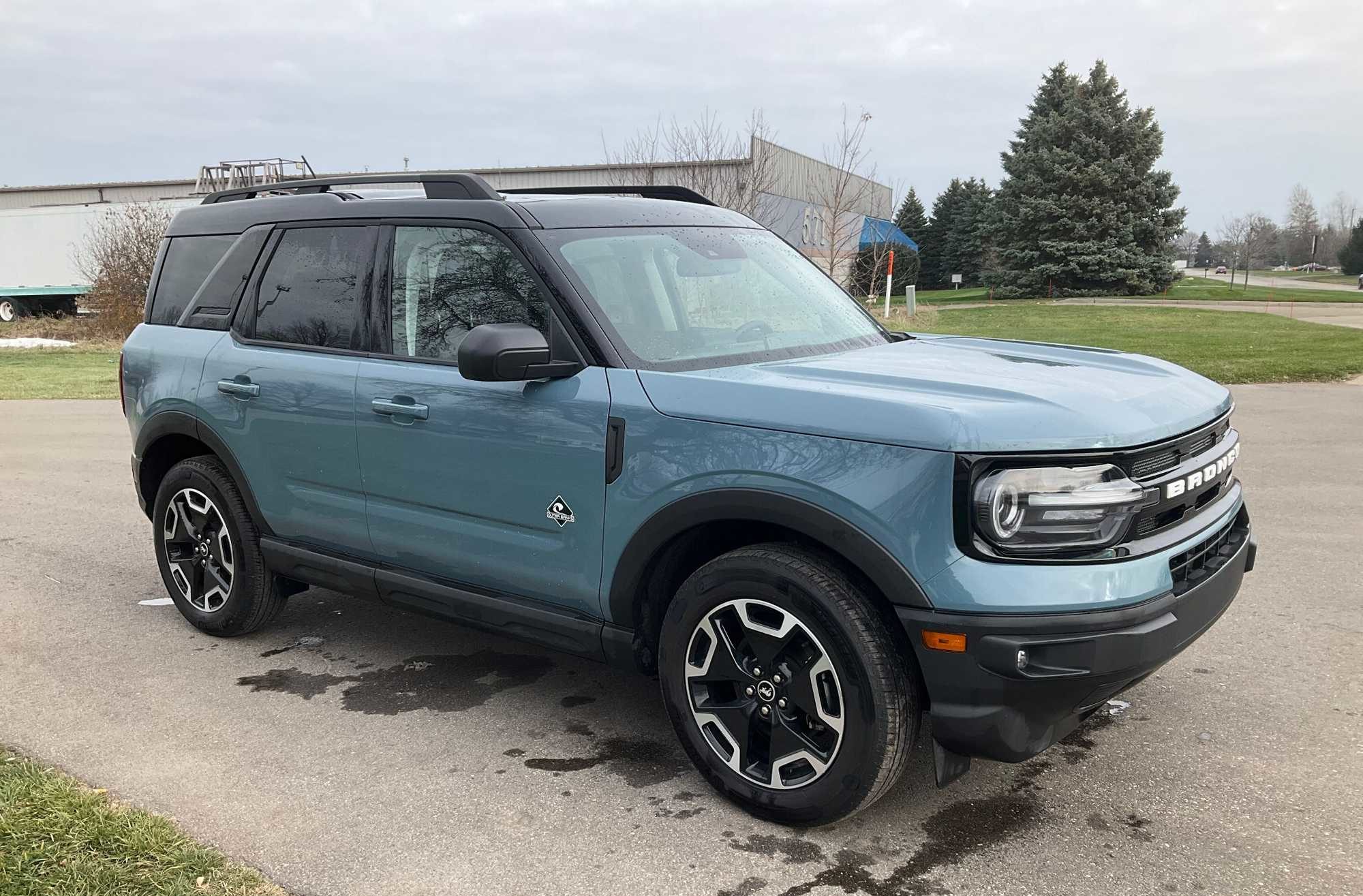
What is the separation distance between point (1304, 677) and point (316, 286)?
4.32 meters

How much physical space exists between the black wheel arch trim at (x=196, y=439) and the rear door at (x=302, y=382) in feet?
0.16

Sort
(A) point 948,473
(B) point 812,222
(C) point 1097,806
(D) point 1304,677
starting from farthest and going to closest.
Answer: (B) point 812,222 → (D) point 1304,677 → (C) point 1097,806 → (A) point 948,473

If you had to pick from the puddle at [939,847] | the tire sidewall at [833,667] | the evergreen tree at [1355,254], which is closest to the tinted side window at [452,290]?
the tire sidewall at [833,667]

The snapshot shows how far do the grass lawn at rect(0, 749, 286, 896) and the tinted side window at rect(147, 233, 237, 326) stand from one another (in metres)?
2.39

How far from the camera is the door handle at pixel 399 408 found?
152 inches

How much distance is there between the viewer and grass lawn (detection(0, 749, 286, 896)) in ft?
9.57

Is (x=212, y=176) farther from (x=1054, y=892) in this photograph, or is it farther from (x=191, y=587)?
(x=1054, y=892)

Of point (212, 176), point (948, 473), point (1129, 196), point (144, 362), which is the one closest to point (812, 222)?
point (212, 176)

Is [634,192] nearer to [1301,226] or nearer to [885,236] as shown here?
[885,236]

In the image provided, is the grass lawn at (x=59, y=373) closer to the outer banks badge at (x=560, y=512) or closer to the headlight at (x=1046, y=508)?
the outer banks badge at (x=560, y=512)

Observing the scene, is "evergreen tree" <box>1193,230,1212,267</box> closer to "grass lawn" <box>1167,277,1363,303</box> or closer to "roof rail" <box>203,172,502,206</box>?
"grass lawn" <box>1167,277,1363,303</box>

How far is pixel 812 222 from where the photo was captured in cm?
2786

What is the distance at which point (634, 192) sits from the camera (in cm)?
506

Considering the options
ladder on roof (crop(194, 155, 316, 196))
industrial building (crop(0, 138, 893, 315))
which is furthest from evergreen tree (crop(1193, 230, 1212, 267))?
ladder on roof (crop(194, 155, 316, 196))
